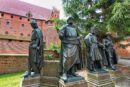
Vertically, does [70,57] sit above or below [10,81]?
above

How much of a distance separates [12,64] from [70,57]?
228 inches

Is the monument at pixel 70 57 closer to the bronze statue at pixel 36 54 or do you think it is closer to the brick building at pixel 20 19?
the bronze statue at pixel 36 54

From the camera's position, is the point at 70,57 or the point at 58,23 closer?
the point at 70,57

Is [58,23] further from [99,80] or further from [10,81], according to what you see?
[99,80]

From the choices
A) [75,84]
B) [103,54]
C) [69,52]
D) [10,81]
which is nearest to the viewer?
[75,84]

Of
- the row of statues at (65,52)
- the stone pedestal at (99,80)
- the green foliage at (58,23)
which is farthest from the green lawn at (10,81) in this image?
the green foliage at (58,23)

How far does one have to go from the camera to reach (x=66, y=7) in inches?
385

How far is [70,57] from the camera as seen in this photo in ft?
13.0

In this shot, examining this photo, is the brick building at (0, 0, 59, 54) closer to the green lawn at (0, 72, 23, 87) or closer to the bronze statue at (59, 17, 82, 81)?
the green lawn at (0, 72, 23, 87)

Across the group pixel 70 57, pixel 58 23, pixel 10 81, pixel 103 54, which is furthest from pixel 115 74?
pixel 58 23

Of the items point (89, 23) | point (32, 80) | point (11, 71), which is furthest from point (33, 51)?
point (89, 23)

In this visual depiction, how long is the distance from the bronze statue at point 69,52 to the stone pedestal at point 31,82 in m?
0.80

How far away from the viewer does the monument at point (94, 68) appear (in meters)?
4.63

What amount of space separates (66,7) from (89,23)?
199 centimetres
